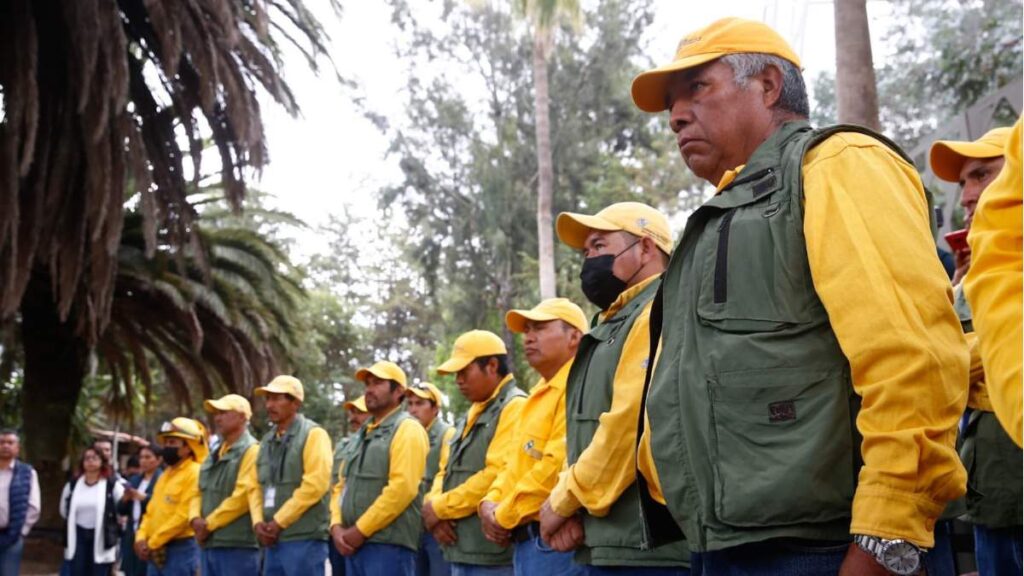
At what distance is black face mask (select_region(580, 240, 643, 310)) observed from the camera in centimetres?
479

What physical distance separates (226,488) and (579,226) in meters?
6.72

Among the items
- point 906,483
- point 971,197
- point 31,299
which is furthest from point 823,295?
point 31,299

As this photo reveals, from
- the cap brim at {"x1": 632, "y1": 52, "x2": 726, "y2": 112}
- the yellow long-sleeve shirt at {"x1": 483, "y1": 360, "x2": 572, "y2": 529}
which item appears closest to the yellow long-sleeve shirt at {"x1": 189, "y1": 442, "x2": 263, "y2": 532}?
the yellow long-sleeve shirt at {"x1": 483, "y1": 360, "x2": 572, "y2": 529}

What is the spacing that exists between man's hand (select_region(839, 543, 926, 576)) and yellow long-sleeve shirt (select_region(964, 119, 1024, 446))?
618mm

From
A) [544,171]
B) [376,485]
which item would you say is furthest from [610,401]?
[544,171]

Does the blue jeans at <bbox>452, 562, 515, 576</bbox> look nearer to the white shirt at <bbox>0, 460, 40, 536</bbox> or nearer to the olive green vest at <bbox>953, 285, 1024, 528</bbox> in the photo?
the olive green vest at <bbox>953, 285, 1024, 528</bbox>

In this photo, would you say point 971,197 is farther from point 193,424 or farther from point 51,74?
point 51,74

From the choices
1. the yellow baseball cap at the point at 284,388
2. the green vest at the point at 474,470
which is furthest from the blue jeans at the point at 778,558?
the yellow baseball cap at the point at 284,388

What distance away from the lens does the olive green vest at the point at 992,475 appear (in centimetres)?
382

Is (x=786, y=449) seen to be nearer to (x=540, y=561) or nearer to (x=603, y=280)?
(x=603, y=280)

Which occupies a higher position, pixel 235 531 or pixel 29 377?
pixel 29 377

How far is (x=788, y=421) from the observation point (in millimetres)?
2432

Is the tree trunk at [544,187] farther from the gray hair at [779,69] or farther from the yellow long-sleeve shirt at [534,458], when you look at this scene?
the gray hair at [779,69]

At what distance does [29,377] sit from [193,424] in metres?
4.89
